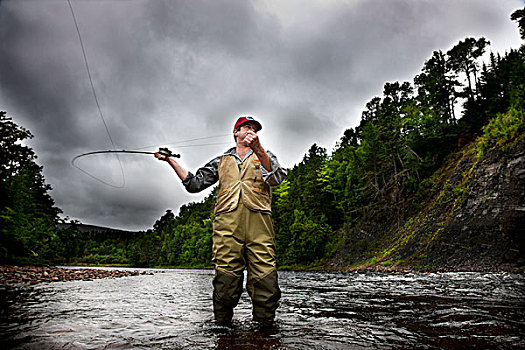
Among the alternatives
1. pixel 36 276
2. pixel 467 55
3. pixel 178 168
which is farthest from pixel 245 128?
pixel 467 55

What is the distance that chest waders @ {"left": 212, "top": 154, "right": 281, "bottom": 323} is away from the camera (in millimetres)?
3195

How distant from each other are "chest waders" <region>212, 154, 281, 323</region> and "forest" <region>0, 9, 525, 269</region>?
59.0ft

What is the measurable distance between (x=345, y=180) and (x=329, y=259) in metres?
10.4

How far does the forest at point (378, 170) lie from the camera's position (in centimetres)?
2200

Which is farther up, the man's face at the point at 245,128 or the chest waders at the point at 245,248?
the man's face at the point at 245,128

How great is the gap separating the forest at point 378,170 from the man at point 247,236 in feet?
58.7

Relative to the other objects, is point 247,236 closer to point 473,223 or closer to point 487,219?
point 487,219

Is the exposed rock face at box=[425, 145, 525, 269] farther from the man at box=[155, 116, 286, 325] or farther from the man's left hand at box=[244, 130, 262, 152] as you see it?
the man's left hand at box=[244, 130, 262, 152]

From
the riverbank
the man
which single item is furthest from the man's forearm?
the riverbank

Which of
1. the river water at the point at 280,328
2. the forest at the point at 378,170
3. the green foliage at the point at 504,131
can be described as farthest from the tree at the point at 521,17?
the river water at the point at 280,328

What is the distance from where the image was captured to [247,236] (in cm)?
331

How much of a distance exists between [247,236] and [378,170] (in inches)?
1225

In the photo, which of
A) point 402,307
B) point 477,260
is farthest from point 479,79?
point 402,307

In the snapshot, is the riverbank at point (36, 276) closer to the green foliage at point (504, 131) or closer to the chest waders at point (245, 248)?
the chest waders at point (245, 248)
